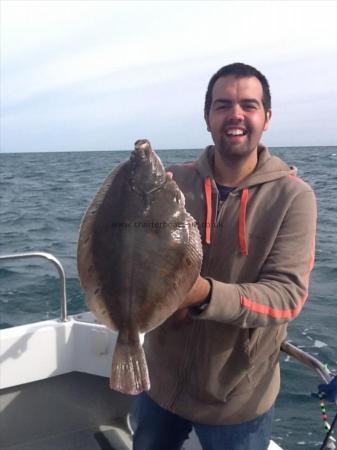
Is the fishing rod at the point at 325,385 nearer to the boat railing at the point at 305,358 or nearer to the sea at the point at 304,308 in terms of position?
the boat railing at the point at 305,358

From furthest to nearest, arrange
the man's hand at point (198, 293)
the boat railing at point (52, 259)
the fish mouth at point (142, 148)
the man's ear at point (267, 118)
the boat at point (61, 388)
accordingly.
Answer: the boat at point (61, 388)
the boat railing at point (52, 259)
the man's ear at point (267, 118)
the fish mouth at point (142, 148)
the man's hand at point (198, 293)

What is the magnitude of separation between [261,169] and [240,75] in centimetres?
48

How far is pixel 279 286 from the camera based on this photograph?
2164 mm

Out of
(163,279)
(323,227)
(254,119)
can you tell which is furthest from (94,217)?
(323,227)

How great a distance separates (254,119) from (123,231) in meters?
0.89

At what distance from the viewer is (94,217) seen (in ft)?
6.84

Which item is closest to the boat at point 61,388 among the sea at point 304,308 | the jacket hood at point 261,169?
the sea at point 304,308

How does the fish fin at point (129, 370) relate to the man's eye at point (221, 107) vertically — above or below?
below

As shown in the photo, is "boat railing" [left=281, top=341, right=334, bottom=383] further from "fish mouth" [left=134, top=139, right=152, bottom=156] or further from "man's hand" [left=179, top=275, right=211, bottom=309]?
"fish mouth" [left=134, top=139, right=152, bottom=156]

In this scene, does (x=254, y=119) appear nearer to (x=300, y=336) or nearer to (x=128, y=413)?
(x=128, y=413)

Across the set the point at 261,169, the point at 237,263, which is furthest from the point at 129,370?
the point at 261,169

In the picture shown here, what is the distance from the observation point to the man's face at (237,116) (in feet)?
7.75

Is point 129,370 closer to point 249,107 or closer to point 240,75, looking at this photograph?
point 249,107

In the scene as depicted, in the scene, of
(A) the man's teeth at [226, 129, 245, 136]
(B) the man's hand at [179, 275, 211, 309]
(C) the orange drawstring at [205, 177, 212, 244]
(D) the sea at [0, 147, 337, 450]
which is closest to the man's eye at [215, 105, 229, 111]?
(A) the man's teeth at [226, 129, 245, 136]
